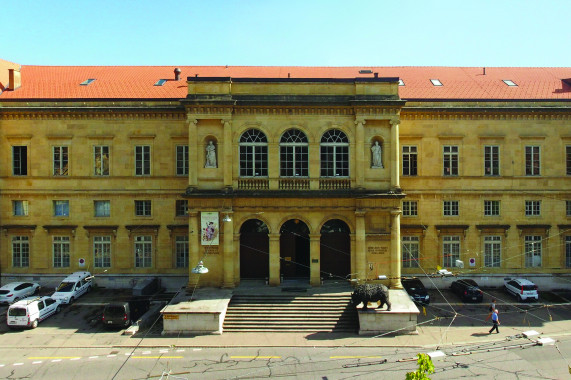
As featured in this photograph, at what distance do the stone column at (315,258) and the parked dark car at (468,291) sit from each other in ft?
32.7

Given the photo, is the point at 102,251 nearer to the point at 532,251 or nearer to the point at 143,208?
the point at 143,208

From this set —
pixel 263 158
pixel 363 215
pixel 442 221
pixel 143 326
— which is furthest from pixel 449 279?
pixel 143 326

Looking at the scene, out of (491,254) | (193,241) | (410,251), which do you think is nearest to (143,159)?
(193,241)

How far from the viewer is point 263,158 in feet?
103

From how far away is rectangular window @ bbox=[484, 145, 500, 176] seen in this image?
35.9 metres

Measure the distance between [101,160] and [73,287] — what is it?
9.57 metres

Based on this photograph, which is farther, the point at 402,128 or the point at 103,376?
the point at 402,128

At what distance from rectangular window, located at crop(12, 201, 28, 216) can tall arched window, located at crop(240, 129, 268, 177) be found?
17717 millimetres

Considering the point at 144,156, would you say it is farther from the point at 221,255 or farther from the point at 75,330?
the point at 75,330

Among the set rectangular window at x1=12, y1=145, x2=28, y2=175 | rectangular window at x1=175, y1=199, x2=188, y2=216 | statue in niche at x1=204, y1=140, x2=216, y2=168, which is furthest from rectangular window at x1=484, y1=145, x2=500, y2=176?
rectangular window at x1=12, y1=145, x2=28, y2=175

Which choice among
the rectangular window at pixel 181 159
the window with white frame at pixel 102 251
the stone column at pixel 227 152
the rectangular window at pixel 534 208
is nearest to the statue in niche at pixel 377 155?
the stone column at pixel 227 152

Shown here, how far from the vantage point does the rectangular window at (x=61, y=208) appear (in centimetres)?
3619

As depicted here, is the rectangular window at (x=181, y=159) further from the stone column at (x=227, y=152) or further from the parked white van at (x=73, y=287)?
the parked white van at (x=73, y=287)

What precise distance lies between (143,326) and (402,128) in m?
22.8
